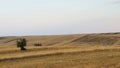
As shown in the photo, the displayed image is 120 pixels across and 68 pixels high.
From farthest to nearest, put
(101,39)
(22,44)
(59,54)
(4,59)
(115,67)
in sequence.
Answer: (101,39) < (22,44) < (59,54) < (4,59) < (115,67)

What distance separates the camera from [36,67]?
33.8 metres

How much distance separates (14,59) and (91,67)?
16.3 metres

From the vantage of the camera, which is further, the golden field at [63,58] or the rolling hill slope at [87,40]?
the rolling hill slope at [87,40]

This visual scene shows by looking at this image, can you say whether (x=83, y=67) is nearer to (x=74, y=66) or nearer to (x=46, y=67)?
(x=74, y=66)

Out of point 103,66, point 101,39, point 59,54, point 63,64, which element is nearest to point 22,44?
point 59,54

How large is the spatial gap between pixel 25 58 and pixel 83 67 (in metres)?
15.9

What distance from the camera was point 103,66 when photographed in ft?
107

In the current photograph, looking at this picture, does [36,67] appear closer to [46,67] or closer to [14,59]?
[46,67]

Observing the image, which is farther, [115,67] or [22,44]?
[22,44]

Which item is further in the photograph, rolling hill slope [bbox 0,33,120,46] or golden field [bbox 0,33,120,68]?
rolling hill slope [bbox 0,33,120,46]

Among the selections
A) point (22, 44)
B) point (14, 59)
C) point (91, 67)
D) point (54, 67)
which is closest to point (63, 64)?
point (54, 67)

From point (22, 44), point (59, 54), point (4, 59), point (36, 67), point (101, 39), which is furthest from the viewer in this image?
point (101, 39)

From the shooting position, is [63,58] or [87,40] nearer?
[63,58]

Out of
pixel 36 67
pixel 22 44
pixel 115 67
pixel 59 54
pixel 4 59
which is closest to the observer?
pixel 115 67
